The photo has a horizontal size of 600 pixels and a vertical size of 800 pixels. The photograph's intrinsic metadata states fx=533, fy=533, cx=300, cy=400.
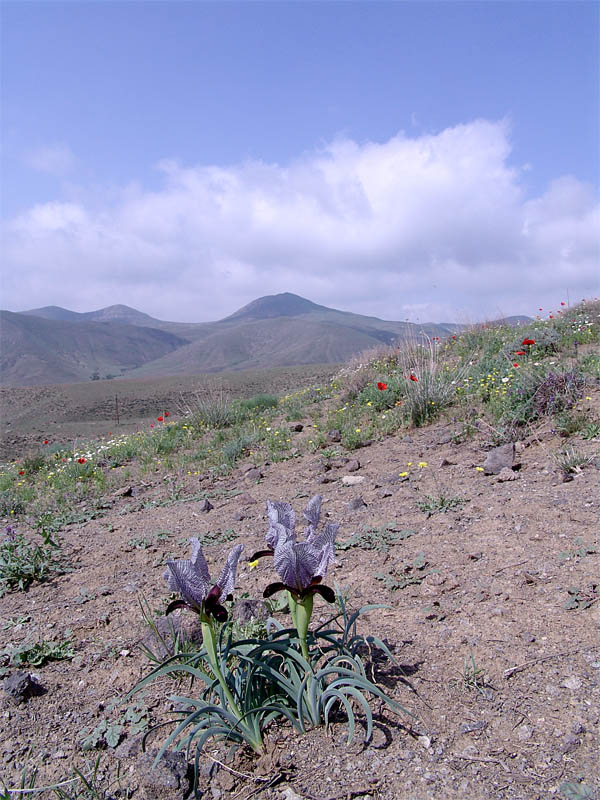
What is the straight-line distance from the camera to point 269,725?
175cm

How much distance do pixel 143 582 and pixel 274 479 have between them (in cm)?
228

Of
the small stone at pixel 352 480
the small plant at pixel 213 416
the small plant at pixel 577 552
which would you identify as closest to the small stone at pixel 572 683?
the small plant at pixel 577 552

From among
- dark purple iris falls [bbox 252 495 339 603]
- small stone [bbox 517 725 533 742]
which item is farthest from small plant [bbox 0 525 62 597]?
small stone [bbox 517 725 533 742]

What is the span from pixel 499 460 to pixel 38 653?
3.40m

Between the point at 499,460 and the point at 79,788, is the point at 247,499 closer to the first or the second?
the point at 499,460

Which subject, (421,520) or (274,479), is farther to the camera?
(274,479)

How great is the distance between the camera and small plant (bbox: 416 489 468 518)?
3629mm

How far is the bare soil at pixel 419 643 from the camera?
155 cm

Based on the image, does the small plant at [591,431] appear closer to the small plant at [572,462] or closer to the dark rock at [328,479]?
the small plant at [572,462]

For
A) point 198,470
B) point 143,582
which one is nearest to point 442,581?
point 143,582

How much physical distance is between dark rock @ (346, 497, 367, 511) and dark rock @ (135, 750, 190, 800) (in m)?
2.51

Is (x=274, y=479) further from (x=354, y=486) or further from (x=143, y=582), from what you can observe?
(x=143, y=582)

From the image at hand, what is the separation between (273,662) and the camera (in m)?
1.77

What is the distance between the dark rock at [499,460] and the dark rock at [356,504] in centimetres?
104
